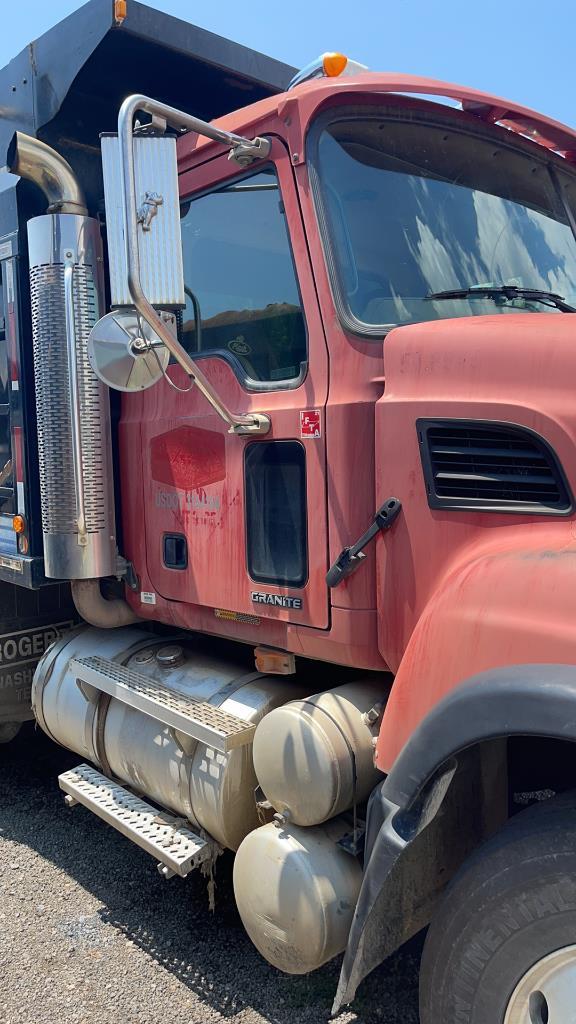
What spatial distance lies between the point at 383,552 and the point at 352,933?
3.14 feet

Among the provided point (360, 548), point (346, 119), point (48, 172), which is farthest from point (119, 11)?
point (360, 548)

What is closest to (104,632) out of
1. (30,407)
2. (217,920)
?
(30,407)

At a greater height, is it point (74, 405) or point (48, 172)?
point (48, 172)

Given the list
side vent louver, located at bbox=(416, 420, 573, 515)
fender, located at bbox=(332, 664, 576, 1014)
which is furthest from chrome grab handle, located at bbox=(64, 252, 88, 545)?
fender, located at bbox=(332, 664, 576, 1014)

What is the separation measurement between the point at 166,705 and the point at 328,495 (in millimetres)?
984

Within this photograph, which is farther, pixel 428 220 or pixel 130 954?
pixel 130 954

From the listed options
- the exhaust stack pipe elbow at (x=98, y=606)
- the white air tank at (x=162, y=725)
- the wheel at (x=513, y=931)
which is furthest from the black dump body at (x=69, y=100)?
the wheel at (x=513, y=931)

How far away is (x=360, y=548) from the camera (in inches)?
89.2

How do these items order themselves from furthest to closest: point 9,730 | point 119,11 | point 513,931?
point 9,730 → point 119,11 → point 513,931

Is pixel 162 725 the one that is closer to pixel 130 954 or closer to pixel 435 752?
pixel 130 954

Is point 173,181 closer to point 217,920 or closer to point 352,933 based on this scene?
point 352,933

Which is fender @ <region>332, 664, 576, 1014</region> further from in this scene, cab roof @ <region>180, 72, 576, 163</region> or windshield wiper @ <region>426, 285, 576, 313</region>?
cab roof @ <region>180, 72, 576, 163</region>

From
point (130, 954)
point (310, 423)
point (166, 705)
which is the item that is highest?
point (310, 423)

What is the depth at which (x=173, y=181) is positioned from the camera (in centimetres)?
213
